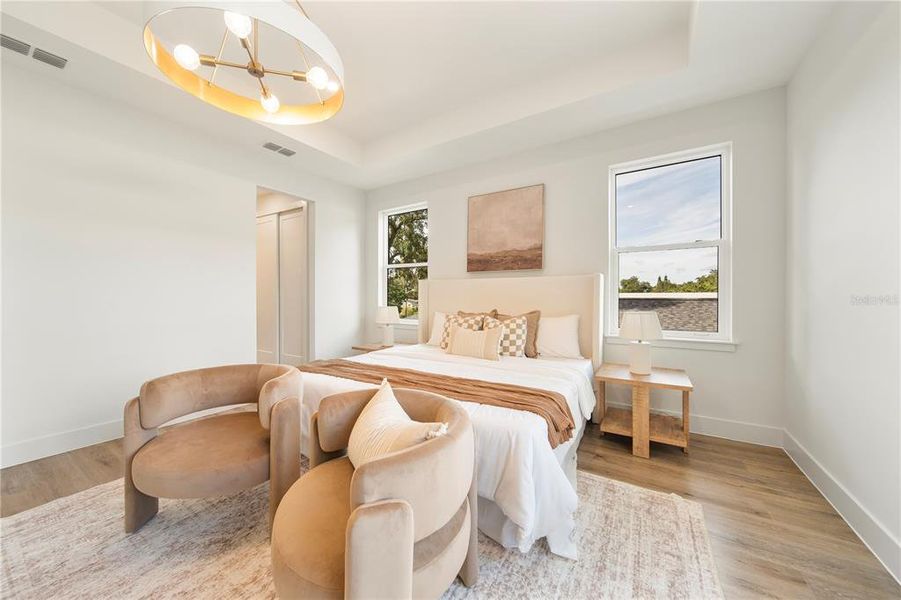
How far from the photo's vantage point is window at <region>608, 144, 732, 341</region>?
2.87m

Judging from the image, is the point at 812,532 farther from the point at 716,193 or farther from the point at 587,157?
the point at 587,157

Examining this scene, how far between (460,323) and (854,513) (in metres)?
2.70

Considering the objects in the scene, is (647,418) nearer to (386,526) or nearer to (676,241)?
(676,241)

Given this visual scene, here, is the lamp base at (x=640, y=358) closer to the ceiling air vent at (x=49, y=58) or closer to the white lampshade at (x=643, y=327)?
the white lampshade at (x=643, y=327)

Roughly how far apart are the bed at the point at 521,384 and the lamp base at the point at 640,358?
1.15 ft

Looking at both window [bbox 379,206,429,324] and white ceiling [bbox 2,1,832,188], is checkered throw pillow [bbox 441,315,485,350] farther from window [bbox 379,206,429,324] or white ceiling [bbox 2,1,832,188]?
white ceiling [bbox 2,1,832,188]

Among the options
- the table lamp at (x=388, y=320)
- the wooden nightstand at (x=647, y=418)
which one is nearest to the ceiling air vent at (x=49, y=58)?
the table lamp at (x=388, y=320)

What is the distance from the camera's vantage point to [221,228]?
11.4 ft

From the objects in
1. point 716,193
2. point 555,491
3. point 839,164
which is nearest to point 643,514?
point 555,491

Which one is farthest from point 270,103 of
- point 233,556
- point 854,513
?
point 854,513

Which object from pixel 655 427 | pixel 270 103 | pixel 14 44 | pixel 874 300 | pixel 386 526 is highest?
pixel 14 44

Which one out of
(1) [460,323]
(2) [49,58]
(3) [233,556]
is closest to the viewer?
(3) [233,556]

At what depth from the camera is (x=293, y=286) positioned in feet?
16.0

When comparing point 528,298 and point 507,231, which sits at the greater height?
point 507,231
